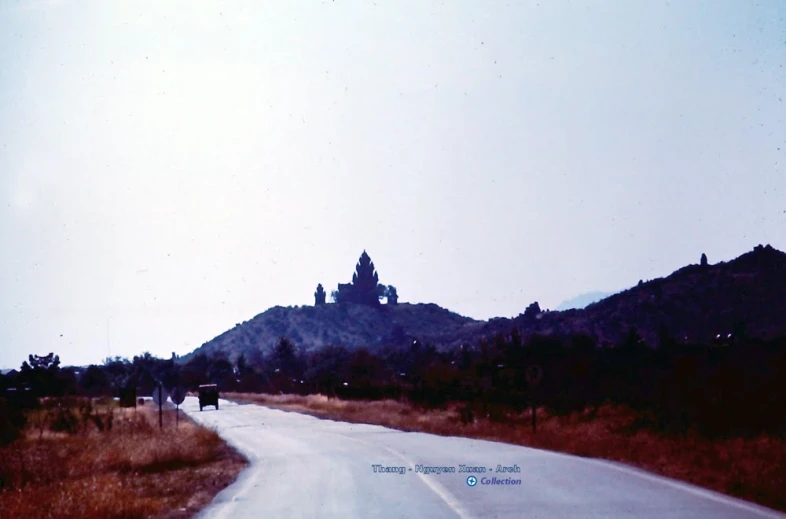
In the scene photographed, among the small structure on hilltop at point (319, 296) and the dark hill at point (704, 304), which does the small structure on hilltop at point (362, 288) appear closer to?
the small structure on hilltop at point (319, 296)

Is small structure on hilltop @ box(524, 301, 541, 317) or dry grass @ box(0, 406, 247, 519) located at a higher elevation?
small structure on hilltop @ box(524, 301, 541, 317)

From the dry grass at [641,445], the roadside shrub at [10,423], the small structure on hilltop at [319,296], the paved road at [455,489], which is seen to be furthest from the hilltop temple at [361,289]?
the paved road at [455,489]

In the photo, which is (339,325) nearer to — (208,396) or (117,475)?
(208,396)

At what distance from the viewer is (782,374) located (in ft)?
105

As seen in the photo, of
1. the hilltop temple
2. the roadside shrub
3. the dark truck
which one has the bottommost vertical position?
the roadside shrub

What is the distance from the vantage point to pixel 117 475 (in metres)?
21.7

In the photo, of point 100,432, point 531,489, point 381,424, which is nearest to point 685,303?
point 381,424

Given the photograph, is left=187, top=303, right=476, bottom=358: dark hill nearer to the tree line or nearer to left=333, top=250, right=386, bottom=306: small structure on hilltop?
left=333, top=250, right=386, bottom=306: small structure on hilltop

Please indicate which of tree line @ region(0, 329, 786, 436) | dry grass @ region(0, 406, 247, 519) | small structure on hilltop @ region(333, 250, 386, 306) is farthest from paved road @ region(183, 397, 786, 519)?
small structure on hilltop @ region(333, 250, 386, 306)

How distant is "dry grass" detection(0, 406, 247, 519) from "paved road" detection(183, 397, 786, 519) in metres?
0.92

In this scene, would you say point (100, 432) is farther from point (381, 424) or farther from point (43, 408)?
point (43, 408)

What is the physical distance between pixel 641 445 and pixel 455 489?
11.6 metres

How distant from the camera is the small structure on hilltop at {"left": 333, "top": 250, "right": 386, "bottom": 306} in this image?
193125mm

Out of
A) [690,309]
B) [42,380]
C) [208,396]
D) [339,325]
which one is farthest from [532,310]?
[339,325]
